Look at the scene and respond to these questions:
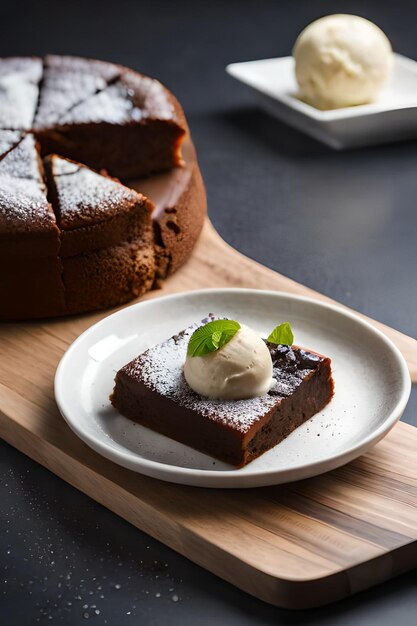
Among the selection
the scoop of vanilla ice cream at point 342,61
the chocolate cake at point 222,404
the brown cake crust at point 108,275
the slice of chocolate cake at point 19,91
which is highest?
the scoop of vanilla ice cream at point 342,61

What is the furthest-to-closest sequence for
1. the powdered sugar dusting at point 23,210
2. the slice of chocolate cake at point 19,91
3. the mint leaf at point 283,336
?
the slice of chocolate cake at point 19,91 → the powdered sugar dusting at point 23,210 → the mint leaf at point 283,336

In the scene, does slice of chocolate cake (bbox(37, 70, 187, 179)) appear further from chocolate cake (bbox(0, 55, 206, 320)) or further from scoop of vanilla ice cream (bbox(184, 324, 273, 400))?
scoop of vanilla ice cream (bbox(184, 324, 273, 400))

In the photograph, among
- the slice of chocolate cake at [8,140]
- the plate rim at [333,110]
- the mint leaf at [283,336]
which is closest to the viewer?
the mint leaf at [283,336]

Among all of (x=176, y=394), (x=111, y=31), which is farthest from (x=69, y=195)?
(x=111, y=31)

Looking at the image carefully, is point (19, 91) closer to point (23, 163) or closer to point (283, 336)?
point (23, 163)

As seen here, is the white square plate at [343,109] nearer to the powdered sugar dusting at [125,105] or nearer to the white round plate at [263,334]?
the powdered sugar dusting at [125,105]

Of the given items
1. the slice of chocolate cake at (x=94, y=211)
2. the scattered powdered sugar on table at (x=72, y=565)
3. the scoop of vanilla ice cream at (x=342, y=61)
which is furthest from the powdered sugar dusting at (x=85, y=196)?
the scoop of vanilla ice cream at (x=342, y=61)

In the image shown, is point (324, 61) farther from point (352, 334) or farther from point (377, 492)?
point (377, 492)
